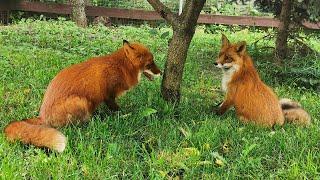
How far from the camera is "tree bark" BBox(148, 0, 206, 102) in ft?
18.5

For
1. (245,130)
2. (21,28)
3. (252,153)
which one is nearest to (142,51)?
(245,130)

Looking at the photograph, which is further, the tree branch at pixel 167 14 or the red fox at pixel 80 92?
the tree branch at pixel 167 14

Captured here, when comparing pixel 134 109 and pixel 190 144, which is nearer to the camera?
pixel 190 144

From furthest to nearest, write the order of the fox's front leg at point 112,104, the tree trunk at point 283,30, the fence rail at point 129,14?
the fence rail at point 129,14 < the tree trunk at point 283,30 < the fox's front leg at point 112,104

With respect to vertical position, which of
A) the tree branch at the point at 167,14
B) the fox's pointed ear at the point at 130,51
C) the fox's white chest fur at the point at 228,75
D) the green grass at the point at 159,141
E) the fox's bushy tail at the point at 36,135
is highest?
the tree branch at the point at 167,14

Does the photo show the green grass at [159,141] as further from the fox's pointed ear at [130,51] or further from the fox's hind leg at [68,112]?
the fox's pointed ear at [130,51]

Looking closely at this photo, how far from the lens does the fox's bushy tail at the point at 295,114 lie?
215 inches

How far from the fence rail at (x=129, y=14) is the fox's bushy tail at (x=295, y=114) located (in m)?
10.6

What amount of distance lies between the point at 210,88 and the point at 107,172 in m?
3.75

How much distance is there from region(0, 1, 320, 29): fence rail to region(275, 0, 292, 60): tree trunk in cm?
667

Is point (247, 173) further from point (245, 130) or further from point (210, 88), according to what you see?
point (210, 88)

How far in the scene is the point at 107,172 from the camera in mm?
4004

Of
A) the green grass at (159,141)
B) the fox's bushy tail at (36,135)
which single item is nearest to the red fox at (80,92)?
the fox's bushy tail at (36,135)

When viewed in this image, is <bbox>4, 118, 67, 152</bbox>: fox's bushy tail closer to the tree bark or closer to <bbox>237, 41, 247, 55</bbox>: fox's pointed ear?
the tree bark
